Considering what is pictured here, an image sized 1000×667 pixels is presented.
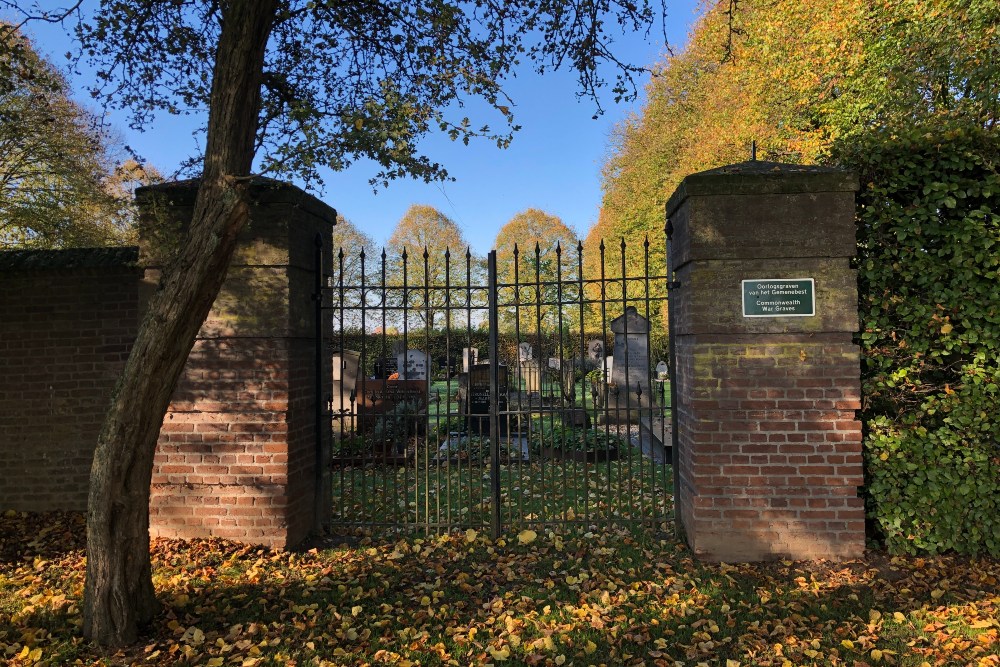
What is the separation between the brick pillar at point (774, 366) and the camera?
13.8ft

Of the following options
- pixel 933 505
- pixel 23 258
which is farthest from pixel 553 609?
pixel 23 258

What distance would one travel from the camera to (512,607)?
370 centimetres

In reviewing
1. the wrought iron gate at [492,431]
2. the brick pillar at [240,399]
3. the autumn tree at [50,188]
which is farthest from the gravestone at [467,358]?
the autumn tree at [50,188]

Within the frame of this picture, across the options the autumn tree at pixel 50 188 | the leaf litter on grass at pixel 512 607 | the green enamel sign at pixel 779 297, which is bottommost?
the leaf litter on grass at pixel 512 607

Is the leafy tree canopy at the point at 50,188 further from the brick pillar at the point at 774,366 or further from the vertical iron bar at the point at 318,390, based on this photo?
the brick pillar at the point at 774,366

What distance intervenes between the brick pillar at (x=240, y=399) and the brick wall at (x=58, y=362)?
1.32m

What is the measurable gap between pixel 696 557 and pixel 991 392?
2443 millimetres

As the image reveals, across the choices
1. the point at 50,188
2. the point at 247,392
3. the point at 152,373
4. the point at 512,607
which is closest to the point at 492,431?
the point at 512,607

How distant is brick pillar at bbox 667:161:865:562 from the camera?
4.21 m

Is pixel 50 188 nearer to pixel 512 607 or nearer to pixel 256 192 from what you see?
pixel 256 192

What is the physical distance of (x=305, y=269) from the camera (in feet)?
15.7

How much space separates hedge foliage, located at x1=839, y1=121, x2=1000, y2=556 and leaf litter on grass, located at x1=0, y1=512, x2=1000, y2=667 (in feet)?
1.25

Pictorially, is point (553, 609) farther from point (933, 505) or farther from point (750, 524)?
point (933, 505)

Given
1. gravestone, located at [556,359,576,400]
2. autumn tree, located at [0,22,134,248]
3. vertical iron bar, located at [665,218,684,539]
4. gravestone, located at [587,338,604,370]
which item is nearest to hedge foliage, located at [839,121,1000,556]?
vertical iron bar, located at [665,218,684,539]
